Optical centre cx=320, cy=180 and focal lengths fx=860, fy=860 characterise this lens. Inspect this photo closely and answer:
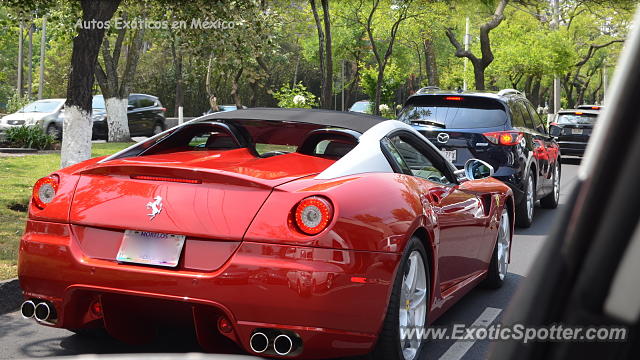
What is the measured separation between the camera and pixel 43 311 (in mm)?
4328

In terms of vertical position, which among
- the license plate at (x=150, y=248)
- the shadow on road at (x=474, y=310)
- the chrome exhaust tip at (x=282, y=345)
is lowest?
the shadow on road at (x=474, y=310)

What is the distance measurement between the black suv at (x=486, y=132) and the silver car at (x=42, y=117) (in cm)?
1695

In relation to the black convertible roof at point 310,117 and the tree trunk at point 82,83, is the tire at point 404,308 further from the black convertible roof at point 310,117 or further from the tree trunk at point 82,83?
the tree trunk at point 82,83

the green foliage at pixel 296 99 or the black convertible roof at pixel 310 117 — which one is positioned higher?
the black convertible roof at pixel 310 117

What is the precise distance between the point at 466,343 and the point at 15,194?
820 centimetres

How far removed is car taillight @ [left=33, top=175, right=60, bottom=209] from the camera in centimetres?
452

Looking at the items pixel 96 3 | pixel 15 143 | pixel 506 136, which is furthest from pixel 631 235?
pixel 15 143

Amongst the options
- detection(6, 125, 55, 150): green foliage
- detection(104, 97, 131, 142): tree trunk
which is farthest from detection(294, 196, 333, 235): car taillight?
detection(104, 97, 131, 142): tree trunk

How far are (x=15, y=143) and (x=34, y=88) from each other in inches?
1782

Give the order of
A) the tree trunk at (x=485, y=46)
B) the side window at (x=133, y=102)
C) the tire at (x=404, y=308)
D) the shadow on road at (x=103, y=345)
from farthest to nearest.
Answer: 1. the side window at (x=133, y=102)
2. the tree trunk at (x=485, y=46)
3. the shadow on road at (x=103, y=345)
4. the tire at (x=404, y=308)

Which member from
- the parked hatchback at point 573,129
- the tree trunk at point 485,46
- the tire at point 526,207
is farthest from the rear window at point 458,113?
the tree trunk at point 485,46

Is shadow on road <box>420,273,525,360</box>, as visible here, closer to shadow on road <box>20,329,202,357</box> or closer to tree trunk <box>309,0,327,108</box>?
shadow on road <box>20,329,202,357</box>

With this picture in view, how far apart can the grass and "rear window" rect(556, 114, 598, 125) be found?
1269 cm

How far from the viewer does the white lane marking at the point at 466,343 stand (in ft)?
16.3
